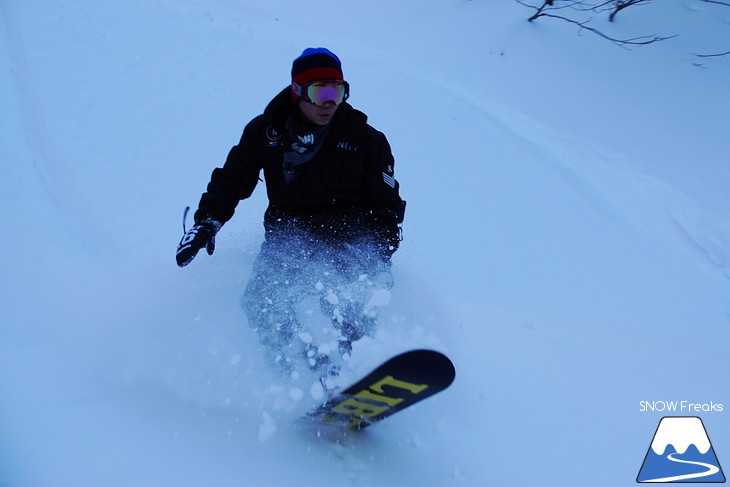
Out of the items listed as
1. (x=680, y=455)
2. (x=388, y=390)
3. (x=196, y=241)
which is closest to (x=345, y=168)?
(x=196, y=241)

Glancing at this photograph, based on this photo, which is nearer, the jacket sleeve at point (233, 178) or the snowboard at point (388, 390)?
the snowboard at point (388, 390)

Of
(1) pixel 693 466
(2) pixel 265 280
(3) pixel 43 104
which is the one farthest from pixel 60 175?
(1) pixel 693 466

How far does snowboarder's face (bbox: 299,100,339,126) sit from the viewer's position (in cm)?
183

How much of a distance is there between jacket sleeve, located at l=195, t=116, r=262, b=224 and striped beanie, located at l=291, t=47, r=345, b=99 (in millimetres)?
312

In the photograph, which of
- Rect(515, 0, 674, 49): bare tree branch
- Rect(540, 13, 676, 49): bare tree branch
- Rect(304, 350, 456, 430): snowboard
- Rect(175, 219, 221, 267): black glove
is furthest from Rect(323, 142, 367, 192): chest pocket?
Rect(540, 13, 676, 49): bare tree branch

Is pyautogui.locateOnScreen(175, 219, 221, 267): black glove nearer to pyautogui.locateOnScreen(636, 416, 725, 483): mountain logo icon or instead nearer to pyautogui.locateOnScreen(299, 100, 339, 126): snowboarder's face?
pyautogui.locateOnScreen(299, 100, 339, 126): snowboarder's face

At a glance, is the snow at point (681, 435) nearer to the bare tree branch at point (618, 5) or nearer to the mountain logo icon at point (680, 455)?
the mountain logo icon at point (680, 455)

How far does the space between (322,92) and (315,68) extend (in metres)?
0.12

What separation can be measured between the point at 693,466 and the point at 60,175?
4469 mm

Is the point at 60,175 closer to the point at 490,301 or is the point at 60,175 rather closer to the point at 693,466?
the point at 490,301

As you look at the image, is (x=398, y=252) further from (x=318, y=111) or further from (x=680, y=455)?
(x=680, y=455)

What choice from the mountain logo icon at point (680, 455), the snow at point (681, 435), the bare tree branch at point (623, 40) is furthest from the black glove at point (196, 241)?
the bare tree branch at point (623, 40)

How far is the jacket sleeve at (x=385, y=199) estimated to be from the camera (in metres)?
2.11

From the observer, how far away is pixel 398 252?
3.26 meters
